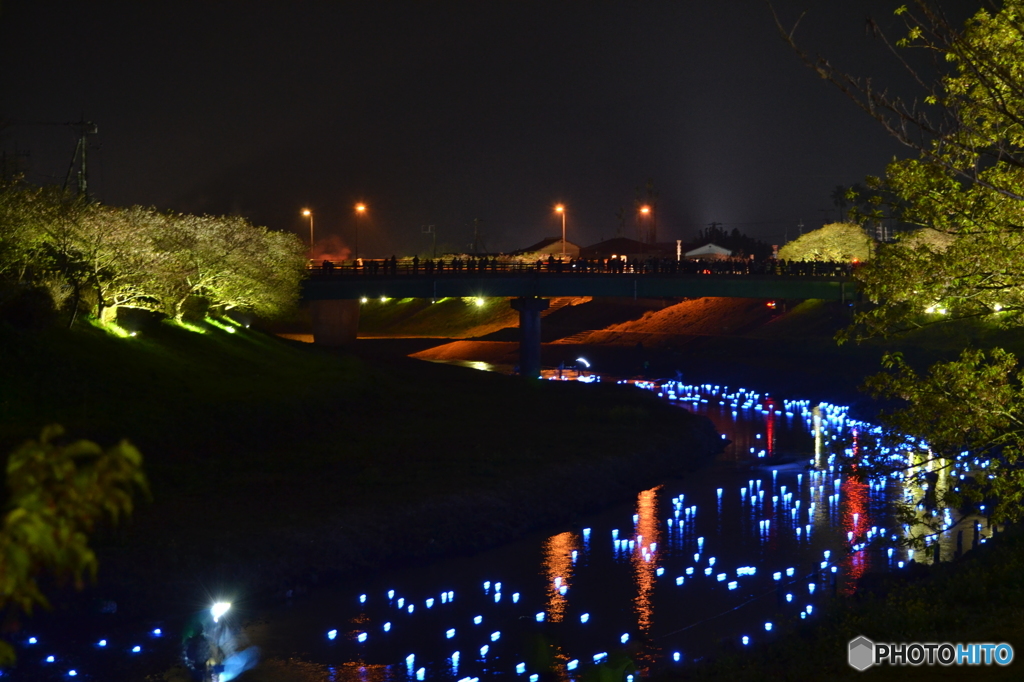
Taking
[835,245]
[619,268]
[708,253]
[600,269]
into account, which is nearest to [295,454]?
[619,268]

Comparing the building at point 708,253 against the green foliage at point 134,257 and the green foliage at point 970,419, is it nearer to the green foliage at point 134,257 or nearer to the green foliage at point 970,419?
Result: the green foliage at point 134,257

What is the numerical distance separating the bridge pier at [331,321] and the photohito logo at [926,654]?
2913 inches

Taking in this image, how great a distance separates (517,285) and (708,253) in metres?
94.2

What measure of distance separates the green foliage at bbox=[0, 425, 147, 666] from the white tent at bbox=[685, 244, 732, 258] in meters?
160

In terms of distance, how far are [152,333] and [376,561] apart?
26.4m

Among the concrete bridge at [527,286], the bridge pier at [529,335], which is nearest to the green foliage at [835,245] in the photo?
the concrete bridge at [527,286]

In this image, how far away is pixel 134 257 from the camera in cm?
4959

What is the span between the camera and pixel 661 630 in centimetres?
2400

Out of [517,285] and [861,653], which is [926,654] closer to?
[861,653]

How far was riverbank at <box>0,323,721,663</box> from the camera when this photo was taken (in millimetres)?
26766

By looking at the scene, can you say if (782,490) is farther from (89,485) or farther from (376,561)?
(89,485)

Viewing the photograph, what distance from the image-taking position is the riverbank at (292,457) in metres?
26.8

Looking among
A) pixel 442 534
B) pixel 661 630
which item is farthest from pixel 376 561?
→ pixel 661 630

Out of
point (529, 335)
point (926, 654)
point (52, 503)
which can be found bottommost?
point (926, 654)
